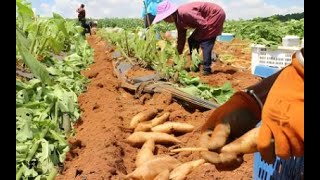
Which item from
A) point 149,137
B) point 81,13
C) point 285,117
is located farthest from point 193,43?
point 81,13

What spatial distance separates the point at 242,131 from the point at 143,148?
205 cm

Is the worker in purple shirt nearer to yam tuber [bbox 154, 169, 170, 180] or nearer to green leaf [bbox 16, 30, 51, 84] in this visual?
yam tuber [bbox 154, 169, 170, 180]

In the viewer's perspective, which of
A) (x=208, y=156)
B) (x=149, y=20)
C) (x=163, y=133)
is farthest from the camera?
(x=149, y=20)

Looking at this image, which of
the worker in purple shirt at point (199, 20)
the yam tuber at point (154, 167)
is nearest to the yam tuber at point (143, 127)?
the yam tuber at point (154, 167)

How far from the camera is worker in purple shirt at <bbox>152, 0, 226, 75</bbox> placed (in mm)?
7102

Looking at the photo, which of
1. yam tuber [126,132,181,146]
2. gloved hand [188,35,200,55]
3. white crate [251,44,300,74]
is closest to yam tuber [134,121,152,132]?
yam tuber [126,132,181,146]

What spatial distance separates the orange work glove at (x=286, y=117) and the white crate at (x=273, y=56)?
173 inches

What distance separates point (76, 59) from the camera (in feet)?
23.7

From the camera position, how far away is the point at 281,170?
199 cm

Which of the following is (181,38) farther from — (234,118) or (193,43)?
(234,118)

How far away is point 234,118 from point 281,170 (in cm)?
48

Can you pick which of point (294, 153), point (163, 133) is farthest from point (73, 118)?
point (294, 153)

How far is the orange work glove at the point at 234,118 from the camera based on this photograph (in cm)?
163

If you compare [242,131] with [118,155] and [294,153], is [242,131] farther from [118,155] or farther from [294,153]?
[118,155]
